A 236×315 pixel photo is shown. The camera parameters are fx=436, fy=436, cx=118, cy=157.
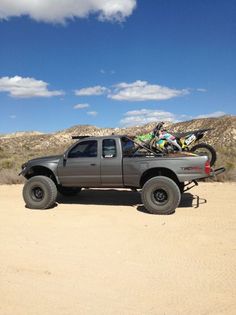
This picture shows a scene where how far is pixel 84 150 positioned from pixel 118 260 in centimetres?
468

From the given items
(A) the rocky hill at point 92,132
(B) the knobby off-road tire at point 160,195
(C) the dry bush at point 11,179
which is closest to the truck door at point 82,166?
(B) the knobby off-road tire at point 160,195

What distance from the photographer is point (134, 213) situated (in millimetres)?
9555

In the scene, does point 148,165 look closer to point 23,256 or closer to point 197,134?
point 23,256

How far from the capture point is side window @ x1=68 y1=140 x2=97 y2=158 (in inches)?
413

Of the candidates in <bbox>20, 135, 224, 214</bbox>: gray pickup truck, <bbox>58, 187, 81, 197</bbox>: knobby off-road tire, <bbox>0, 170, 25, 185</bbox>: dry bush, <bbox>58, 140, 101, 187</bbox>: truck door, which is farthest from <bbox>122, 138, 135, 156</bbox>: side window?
<bbox>0, 170, 25, 185</bbox>: dry bush

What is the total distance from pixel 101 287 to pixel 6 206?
20.1 feet

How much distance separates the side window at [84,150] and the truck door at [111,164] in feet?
0.92

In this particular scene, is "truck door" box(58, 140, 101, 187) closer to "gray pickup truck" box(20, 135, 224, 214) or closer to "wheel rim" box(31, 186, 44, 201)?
"gray pickup truck" box(20, 135, 224, 214)

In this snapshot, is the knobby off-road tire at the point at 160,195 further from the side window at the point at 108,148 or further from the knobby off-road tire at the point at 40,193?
the knobby off-road tire at the point at 40,193

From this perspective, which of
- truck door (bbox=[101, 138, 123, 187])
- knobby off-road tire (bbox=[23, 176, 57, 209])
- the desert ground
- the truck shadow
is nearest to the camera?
the desert ground

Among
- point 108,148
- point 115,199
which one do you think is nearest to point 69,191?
point 115,199

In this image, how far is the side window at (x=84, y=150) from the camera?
10500 mm

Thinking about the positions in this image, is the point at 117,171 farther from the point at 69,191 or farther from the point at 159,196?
the point at 69,191

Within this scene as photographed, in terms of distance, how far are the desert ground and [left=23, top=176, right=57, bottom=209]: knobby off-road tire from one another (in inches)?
10.7
